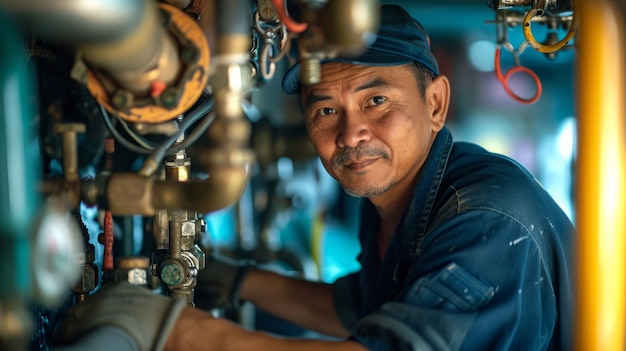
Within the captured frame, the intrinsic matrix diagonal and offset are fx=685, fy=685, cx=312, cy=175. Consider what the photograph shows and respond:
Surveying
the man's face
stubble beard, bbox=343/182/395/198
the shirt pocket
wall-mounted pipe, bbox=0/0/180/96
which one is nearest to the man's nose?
the man's face

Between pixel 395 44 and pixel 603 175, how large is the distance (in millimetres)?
713

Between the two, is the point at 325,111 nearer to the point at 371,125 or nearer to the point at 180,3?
the point at 371,125

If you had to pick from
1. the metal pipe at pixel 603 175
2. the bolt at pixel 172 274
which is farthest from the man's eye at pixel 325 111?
the metal pipe at pixel 603 175

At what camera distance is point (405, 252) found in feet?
4.33

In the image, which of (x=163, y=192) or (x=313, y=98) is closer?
(x=163, y=192)

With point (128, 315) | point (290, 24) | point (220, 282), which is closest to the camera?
point (290, 24)

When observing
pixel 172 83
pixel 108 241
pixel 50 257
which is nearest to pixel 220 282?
pixel 108 241

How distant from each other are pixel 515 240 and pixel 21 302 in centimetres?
76

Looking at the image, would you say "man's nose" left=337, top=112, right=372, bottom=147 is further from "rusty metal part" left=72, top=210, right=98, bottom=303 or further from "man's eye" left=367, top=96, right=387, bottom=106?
"rusty metal part" left=72, top=210, right=98, bottom=303

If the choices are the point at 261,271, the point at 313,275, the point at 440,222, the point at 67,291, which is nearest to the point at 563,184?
the point at 313,275

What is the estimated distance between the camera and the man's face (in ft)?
4.55

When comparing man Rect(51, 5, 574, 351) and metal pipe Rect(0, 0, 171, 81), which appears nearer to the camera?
metal pipe Rect(0, 0, 171, 81)

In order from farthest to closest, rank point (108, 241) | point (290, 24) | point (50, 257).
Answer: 1. point (108, 241)
2. point (290, 24)
3. point (50, 257)

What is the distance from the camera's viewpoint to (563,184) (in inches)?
133
